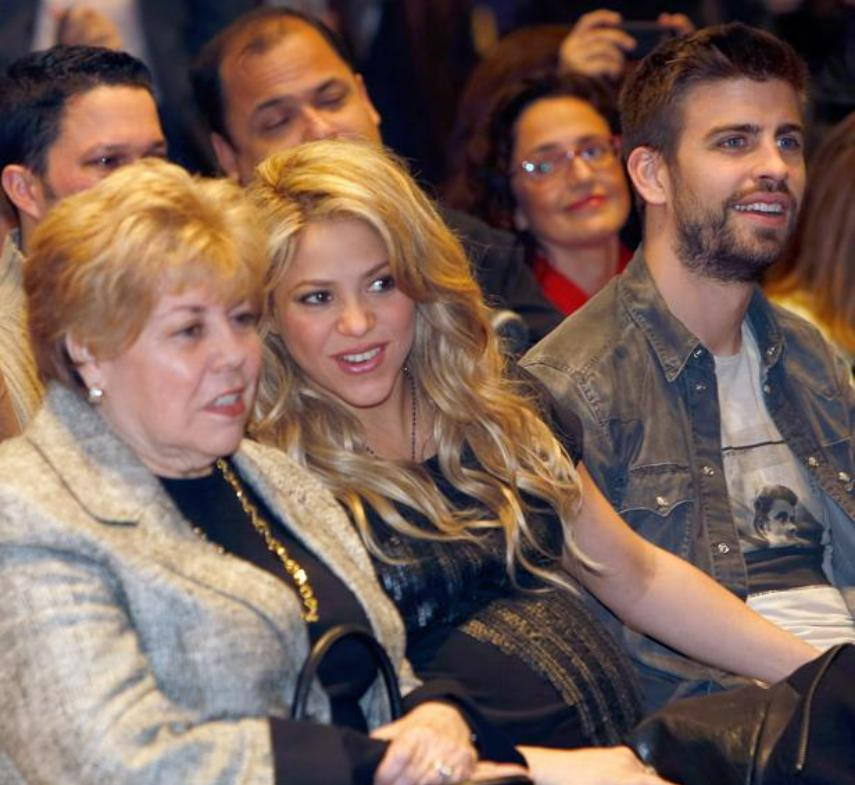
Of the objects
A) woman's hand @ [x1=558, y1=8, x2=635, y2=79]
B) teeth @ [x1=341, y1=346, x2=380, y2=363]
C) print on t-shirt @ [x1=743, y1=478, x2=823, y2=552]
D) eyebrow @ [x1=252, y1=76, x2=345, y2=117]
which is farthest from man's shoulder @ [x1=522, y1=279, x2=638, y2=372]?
woman's hand @ [x1=558, y1=8, x2=635, y2=79]

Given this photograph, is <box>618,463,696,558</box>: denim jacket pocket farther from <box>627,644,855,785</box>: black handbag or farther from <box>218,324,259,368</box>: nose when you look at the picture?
<box>218,324,259,368</box>: nose

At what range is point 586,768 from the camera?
2465mm

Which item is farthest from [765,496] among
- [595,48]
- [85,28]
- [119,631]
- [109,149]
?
[85,28]

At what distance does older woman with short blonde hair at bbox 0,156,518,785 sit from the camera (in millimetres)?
2129

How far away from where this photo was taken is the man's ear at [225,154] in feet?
13.1

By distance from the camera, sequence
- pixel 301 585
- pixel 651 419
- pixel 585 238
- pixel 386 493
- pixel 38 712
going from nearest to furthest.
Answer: pixel 38 712
pixel 301 585
pixel 386 493
pixel 651 419
pixel 585 238

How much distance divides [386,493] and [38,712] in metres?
0.76

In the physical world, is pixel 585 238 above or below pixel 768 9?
below

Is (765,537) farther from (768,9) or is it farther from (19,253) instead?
(768,9)

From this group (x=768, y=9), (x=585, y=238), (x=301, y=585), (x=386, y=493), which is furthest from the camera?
(x=768, y=9)

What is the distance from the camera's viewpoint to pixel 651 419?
125 inches

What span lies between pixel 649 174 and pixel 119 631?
163cm

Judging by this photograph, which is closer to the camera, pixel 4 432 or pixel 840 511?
pixel 4 432

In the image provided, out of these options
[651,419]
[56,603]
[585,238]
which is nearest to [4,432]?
[56,603]
